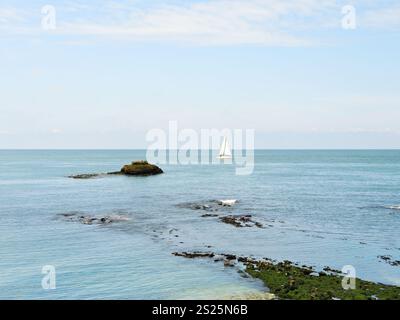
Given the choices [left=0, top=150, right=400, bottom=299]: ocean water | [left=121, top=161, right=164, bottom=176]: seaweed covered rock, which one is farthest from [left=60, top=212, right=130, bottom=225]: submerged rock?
[left=121, top=161, right=164, bottom=176]: seaweed covered rock

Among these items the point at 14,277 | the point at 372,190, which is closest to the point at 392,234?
the point at 14,277

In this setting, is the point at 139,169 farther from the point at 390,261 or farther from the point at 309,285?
the point at 309,285

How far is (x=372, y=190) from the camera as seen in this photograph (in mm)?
98000

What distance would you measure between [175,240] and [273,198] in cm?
4155

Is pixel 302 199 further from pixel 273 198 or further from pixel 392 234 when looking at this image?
pixel 392 234

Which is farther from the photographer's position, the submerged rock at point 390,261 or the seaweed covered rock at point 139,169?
the seaweed covered rock at point 139,169

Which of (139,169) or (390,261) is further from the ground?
(139,169)

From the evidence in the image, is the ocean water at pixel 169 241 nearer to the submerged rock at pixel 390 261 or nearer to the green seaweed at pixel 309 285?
the submerged rock at pixel 390 261

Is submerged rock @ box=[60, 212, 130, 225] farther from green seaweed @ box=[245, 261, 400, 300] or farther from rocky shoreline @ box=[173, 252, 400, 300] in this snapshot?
green seaweed @ box=[245, 261, 400, 300]

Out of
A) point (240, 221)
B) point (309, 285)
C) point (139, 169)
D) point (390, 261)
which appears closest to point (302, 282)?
point (309, 285)

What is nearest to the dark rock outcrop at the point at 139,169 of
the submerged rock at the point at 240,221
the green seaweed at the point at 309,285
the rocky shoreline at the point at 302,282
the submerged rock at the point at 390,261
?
the submerged rock at the point at 240,221

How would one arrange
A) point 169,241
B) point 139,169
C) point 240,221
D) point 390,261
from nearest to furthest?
point 390,261 < point 169,241 < point 240,221 < point 139,169

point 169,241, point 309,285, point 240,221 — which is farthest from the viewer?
point 240,221

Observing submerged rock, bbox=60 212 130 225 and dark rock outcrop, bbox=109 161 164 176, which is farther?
dark rock outcrop, bbox=109 161 164 176
